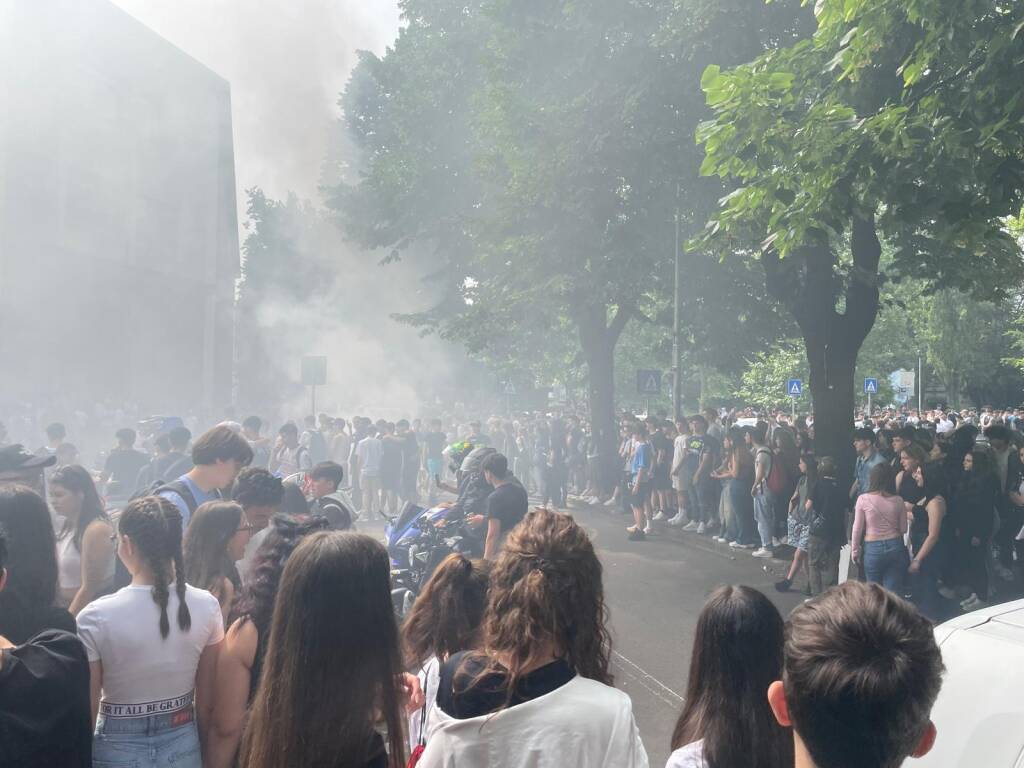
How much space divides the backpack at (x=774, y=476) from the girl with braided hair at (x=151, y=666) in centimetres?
994

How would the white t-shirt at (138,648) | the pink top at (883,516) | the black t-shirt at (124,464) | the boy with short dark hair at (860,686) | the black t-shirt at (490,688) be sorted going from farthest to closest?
the black t-shirt at (124,464) < the pink top at (883,516) < the white t-shirt at (138,648) < the black t-shirt at (490,688) < the boy with short dark hair at (860,686)

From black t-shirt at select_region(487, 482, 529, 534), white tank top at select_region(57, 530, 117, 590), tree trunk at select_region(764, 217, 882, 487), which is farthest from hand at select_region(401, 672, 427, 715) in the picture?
tree trunk at select_region(764, 217, 882, 487)

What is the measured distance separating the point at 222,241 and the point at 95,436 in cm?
1244

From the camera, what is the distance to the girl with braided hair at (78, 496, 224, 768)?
2.70 m

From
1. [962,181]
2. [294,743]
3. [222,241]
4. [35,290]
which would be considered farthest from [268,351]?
[294,743]

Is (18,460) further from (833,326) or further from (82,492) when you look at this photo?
(833,326)

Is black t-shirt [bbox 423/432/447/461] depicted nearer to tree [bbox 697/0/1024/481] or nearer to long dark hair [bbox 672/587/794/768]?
tree [bbox 697/0/1024/481]

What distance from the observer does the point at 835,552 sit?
29.0ft

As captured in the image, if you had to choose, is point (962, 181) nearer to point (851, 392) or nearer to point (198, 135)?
point (851, 392)

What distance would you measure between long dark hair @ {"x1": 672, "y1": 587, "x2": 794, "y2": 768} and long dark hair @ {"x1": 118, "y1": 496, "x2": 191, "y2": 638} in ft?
5.16

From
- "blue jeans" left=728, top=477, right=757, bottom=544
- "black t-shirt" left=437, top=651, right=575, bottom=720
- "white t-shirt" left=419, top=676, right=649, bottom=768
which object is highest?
"black t-shirt" left=437, top=651, right=575, bottom=720

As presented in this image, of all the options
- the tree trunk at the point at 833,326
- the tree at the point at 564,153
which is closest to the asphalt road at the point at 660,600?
the tree trunk at the point at 833,326

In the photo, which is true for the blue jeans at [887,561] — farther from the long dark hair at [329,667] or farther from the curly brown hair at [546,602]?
the long dark hair at [329,667]

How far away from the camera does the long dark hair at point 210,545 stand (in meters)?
3.61
